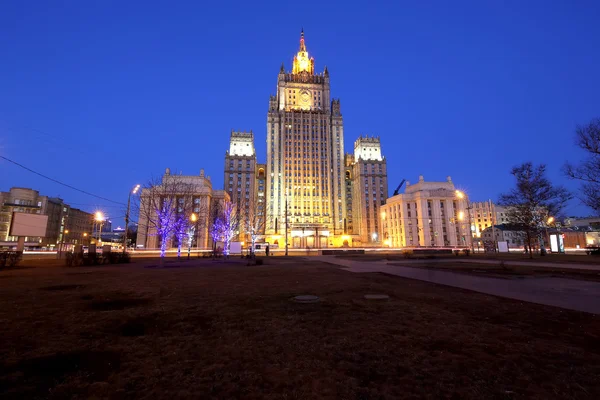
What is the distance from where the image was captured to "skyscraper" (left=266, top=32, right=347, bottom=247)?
109562 millimetres

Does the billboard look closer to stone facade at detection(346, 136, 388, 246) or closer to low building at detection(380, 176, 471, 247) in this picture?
low building at detection(380, 176, 471, 247)

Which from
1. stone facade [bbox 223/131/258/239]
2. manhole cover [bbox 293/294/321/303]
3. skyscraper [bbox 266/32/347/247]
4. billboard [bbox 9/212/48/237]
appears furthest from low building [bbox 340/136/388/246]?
manhole cover [bbox 293/294/321/303]

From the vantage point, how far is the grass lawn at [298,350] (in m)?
2.87

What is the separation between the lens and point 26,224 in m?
30.2

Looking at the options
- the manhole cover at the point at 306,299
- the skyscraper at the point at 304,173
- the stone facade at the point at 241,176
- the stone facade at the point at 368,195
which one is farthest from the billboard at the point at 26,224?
the stone facade at the point at 368,195

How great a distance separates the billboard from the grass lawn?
31285 millimetres

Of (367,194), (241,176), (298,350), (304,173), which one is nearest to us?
(298,350)

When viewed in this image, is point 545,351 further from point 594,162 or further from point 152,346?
point 594,162

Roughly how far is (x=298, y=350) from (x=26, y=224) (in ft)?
130

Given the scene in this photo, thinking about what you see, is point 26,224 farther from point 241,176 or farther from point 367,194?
point 367,194

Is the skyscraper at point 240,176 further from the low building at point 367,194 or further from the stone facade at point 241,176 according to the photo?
the low building at point 367,194

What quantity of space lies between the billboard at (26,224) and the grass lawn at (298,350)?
103ft

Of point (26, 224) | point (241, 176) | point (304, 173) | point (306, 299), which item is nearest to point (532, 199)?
point (306, 299)

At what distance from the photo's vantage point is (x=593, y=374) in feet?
10.5
